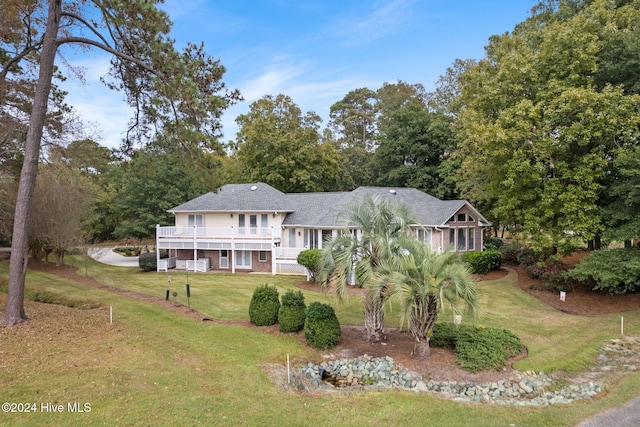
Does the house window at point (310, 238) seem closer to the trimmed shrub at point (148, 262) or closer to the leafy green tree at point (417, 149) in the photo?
the trimmed shrub at point (148, 262)

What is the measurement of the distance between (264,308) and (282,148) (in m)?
24.8

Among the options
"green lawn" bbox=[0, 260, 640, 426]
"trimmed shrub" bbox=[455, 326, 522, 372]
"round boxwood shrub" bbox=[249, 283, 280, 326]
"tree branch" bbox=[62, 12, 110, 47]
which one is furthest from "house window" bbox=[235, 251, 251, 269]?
"trimmed shrub" bbox=[455, 326, 522, 372]

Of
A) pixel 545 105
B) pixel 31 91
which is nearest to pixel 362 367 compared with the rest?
pixel 545 105

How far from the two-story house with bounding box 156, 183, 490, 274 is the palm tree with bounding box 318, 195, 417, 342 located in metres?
11.4

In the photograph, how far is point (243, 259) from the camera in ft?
89.9

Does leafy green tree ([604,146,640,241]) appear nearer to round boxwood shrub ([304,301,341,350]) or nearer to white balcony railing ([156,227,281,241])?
round boxwood shrub ([304,301,341,350])

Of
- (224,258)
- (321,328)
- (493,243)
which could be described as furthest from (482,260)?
(224,258)

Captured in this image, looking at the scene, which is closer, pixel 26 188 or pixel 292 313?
pixel 26 188

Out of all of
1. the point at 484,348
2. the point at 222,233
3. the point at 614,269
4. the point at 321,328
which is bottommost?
the point at 484,348

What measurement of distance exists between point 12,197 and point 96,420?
68.3 feet

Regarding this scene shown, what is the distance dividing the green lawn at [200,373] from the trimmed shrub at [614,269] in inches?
52.7

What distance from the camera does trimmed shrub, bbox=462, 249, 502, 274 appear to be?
76.9 feet

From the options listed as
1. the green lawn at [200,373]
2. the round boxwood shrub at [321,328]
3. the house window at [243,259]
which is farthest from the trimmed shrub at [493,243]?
the round boxwood shrub at [321,328]

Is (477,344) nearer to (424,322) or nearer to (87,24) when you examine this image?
(424,322)
